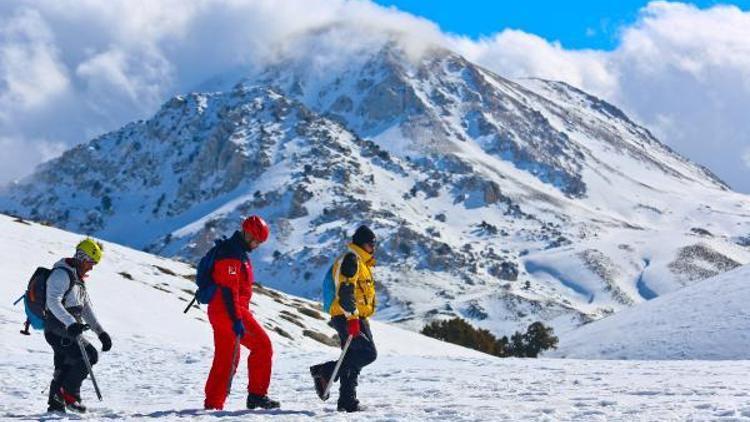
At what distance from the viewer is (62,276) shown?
1461 cm

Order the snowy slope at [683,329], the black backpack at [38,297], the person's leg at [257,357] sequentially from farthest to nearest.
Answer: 1. the snowy slope at [683,329]
2. the person's leg at [257,357]
3. the black backpack at [38,297]

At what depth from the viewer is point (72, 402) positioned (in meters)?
14.7

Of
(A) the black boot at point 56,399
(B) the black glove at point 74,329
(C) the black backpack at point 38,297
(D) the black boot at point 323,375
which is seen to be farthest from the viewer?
(D) the black boot at point 323,375

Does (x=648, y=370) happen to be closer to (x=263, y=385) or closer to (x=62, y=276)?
(x=263, y=385)

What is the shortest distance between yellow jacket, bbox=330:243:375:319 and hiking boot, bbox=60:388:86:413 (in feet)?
12.8

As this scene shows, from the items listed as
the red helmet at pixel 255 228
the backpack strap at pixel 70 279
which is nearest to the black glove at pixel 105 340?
the backpack strap at pixel 70 279

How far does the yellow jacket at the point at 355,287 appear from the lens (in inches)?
576

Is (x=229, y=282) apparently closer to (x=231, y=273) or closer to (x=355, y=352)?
(x=231, y=273)

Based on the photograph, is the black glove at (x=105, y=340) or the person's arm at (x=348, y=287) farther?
the person's arm at (x=348, y=287)

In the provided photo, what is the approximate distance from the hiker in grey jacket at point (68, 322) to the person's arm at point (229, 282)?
181cm

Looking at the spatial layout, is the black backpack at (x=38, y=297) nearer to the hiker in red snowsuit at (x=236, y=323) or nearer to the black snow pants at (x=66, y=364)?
the black snow pants at (x=66, y=364)

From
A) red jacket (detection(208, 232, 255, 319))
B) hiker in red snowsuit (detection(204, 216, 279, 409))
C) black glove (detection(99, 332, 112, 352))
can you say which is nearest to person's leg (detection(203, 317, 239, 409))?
hiker in red snowsuit (detection(204, 216, 279, 409))

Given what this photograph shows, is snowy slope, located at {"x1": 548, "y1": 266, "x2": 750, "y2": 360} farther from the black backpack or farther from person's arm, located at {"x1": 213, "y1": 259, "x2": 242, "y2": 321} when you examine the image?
the black backpack

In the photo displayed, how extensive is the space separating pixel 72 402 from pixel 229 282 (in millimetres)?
2946
